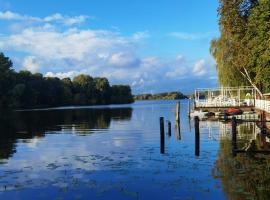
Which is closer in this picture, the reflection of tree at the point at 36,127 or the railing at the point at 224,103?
the reflection of tree at the point at 36,127

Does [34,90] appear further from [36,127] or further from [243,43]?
[243,43]

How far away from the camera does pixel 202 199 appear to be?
17125 mm

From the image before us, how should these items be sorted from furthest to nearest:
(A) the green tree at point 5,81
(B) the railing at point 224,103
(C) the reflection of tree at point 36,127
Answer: (A) the green tree at point 5,81 < (B) the railing at point 224,103 < (C) the reflection of tree at point 36,127

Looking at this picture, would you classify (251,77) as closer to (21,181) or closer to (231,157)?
(231,157)

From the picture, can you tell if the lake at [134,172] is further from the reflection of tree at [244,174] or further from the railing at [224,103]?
the railing at [224,103]

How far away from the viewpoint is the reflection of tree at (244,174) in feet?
58.0

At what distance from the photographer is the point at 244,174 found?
69.5 ft

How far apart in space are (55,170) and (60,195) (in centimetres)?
622

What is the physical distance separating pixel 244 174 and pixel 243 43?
3879cm

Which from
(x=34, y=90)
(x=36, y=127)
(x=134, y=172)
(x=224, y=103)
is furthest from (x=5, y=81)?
(x=134, y=172)

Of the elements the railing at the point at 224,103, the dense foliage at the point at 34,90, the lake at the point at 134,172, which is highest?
the dense foliage at the point at 34,90

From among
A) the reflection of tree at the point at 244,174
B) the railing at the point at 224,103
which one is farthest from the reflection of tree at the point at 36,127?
the railing at the point at 224,103

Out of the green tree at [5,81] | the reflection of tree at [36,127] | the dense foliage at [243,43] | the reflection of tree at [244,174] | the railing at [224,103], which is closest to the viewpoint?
the reflection of tree at [244,174]

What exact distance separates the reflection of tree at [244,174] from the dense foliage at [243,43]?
50.0ft
